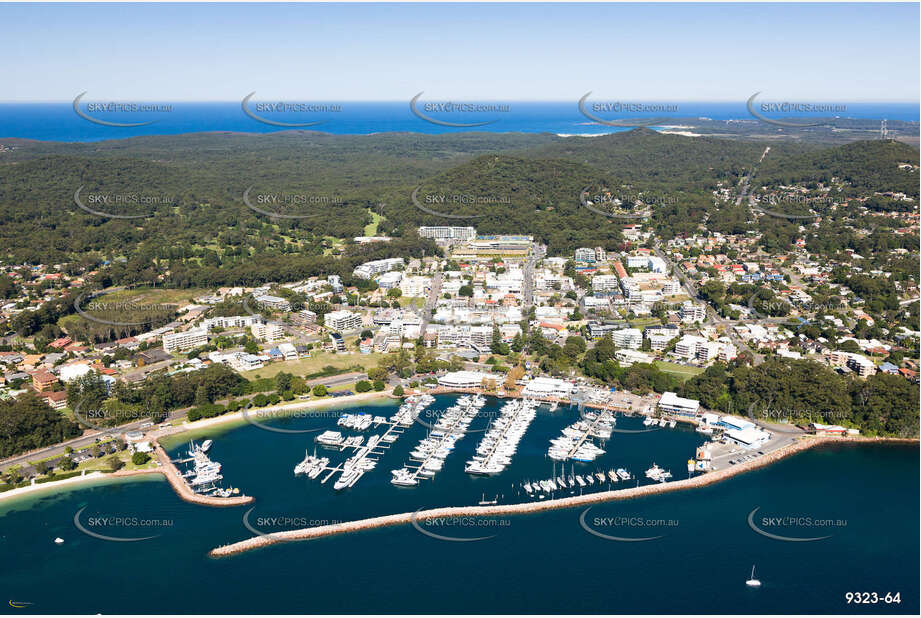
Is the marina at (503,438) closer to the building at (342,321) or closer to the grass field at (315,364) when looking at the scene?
the grass field at (315,364)

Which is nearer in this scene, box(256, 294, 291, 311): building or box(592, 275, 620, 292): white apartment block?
box(256, 294, 291, 311): building

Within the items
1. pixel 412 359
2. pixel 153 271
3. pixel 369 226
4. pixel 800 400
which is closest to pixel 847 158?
pixel 369 226

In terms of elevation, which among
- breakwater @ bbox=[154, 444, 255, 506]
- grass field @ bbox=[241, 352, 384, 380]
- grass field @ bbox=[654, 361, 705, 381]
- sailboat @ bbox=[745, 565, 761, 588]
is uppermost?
grass field @ bbox=[241, 352, 384, 380]

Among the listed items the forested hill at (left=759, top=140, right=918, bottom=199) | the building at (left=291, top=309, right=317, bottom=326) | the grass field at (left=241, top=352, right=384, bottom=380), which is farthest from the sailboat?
the forested hill at (left=759, top=140, right=918, bottom=199)

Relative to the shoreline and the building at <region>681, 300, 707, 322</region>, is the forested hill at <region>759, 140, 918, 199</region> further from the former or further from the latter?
the shoreline

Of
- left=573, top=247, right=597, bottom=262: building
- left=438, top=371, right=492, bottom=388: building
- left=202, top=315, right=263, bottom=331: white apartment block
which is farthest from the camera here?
left=573, top=247, right=597, bottom=262: building

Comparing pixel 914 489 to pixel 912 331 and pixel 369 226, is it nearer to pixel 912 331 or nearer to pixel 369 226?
pixel 912 331

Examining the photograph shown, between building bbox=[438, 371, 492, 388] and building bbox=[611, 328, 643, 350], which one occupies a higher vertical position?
building bbox=[611, 328, 643, 350]

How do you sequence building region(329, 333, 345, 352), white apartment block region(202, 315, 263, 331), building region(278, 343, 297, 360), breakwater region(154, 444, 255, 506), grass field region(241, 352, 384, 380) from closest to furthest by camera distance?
breakwater region(154, 444, 255, 506) < grass field region(241, 352, 384, 380) < building region(278, 343, 297, 360) < building region(329, 333, 345, 352) < white apartment block region(202, 315, 263, 331)
